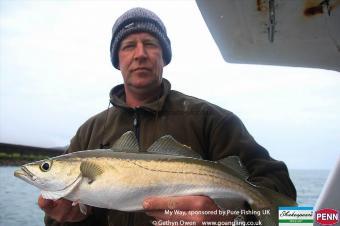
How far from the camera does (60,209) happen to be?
1.43m

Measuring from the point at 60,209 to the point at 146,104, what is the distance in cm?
53

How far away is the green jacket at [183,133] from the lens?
1518 mm

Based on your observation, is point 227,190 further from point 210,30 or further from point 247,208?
point 210,30

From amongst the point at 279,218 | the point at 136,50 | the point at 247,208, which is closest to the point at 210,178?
the point at 247,208

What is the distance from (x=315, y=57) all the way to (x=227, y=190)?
116 centimetres

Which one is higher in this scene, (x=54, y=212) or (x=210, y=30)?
(x=210, y=30)

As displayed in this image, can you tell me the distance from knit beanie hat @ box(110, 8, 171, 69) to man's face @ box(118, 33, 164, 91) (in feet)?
0.08

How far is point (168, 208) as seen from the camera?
1.26 metres

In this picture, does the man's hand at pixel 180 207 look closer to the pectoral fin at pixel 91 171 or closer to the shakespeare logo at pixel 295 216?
the pectoral fin at pixel 91 171

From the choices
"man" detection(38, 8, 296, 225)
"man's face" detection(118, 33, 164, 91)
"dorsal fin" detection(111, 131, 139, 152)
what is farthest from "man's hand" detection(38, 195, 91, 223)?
"man's face" detection(118, 33, 164, 91)

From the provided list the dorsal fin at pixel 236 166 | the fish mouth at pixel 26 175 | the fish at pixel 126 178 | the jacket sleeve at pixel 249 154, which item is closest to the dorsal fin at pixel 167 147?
the fish at pixel 126 178

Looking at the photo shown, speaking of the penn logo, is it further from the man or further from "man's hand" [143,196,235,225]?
"man's hand" [143,196,235,225]

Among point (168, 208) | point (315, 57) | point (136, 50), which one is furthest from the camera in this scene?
point (315, 57)

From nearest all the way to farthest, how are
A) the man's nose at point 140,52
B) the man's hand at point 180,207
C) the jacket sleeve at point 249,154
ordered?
the man's hand at point 180,207, the jacket sleeve at point 249,154, the man's nose at point 140,52
